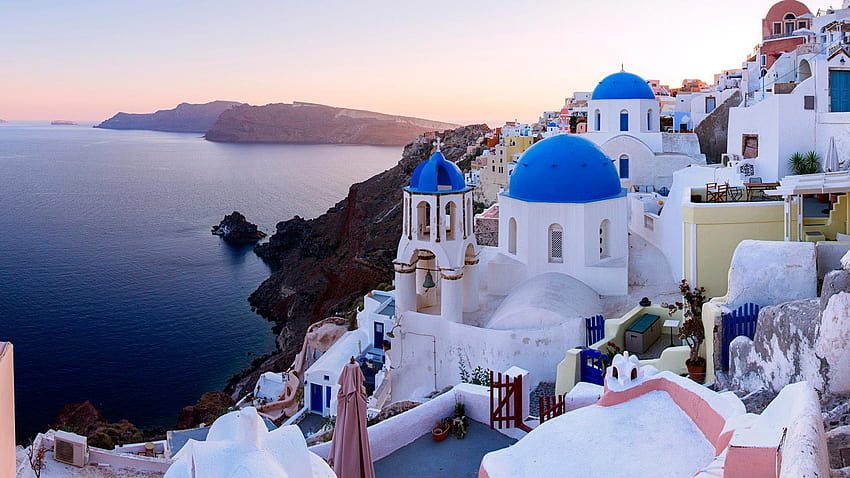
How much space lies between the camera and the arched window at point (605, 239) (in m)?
16.4

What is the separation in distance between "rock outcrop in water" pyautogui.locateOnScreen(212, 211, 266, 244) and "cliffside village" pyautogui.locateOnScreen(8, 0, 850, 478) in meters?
42.4

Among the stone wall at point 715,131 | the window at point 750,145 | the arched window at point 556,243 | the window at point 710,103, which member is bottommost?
the arched window at point 556,243

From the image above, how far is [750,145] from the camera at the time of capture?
17.0 metres

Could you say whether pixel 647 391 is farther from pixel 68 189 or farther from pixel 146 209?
pixel 68 189

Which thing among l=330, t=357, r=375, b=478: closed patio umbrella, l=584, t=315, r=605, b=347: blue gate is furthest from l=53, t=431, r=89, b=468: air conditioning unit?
l=330, t=357, r=375, b=478: closed patio umbrella

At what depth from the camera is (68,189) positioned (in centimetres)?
9775

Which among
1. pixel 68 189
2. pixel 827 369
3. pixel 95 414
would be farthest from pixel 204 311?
pixel 68 189

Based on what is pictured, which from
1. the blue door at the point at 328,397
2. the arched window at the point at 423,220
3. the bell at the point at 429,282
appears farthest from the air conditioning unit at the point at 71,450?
the arched window at the point at 423,220

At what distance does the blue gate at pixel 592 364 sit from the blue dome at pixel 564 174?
4.71 m

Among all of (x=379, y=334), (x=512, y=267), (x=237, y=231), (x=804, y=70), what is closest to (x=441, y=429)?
(x=512, y=267)

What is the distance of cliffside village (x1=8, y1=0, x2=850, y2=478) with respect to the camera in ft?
17.9

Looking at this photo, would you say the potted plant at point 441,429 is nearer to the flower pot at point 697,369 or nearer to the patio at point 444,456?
the patio at point 444,456

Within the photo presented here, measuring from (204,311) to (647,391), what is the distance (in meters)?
39.7

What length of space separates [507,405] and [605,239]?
885cm
